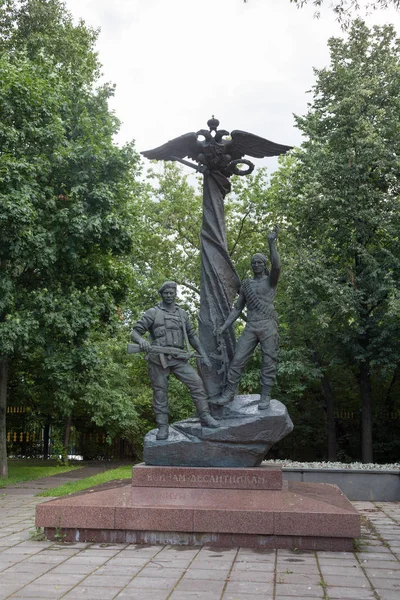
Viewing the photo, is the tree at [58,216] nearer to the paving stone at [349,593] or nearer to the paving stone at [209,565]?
the paving stone at [209,565]

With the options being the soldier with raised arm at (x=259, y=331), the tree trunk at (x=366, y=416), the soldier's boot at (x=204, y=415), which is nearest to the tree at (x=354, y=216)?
the tree trunk at (x=366, y=416)

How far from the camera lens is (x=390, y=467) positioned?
13.6m

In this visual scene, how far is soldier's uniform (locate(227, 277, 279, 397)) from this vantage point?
28.9 ft

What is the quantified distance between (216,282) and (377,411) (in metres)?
13.0

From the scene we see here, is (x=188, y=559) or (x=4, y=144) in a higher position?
(x=4, y=144)

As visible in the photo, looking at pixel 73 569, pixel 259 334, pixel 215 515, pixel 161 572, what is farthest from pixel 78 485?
pixel 161 572

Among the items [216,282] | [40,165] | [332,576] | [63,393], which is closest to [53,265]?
[40,165]

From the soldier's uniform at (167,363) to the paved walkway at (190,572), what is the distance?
2065mm

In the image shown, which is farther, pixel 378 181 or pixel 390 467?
pixel 378 181

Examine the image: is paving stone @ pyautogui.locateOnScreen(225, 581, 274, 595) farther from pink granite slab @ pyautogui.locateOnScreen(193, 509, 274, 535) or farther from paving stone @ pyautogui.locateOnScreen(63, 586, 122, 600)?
pink granite slab @ pyautogui.locateOnScreen(193, 509, 274, 535)

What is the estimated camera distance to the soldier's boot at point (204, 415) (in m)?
8.52

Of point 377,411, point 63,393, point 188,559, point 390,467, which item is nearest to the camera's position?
point 188,559

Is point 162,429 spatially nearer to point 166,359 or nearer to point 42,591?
point 166,359

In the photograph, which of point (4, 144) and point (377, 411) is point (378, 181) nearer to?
point (377, 411)
